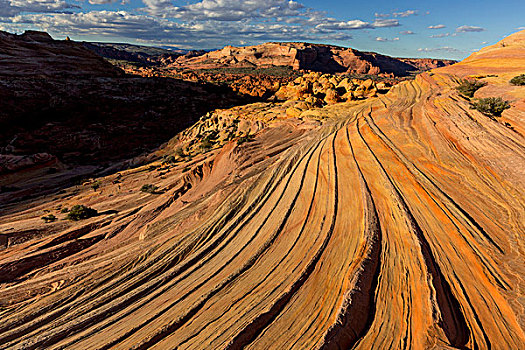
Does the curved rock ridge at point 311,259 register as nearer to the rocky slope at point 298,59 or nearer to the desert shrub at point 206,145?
the desert shrub at point 206,145

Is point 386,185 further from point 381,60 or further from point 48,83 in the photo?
point 381,60

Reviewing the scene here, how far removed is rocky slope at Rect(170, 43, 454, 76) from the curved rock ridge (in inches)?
5960

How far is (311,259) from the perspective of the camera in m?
6.88

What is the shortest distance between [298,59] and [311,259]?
164372mm

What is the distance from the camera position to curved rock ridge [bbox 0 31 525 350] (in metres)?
5.12

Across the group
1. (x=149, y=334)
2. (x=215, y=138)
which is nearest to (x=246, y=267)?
(x=149, y=334)

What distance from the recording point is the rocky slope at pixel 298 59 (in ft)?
517

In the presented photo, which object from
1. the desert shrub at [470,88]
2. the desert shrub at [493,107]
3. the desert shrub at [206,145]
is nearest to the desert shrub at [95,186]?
the desert shrub at [206,145]

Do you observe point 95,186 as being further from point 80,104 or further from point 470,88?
point 80,104

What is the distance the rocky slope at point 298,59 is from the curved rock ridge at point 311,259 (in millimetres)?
Answer: 151396

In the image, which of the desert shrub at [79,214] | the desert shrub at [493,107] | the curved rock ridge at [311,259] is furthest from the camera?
the desert shrub at [79,214]

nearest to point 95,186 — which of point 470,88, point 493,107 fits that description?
point 493,107

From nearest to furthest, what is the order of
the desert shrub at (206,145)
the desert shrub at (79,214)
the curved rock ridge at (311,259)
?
the curved rock ridge at (311,259), the desert shrub at (79,214), the desert shrub at (206,145)

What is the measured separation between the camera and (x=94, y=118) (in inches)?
1658
